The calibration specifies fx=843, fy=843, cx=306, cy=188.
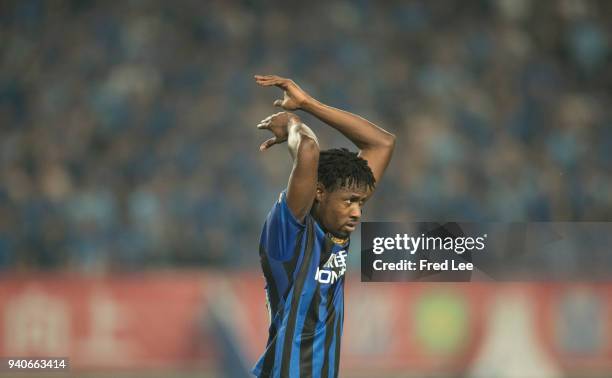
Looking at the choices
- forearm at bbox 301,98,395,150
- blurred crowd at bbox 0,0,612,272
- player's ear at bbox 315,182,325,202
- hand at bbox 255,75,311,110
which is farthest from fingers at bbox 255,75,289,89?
blurred crowd at bbox 0,0,612,272

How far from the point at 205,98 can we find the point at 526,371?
2.44m

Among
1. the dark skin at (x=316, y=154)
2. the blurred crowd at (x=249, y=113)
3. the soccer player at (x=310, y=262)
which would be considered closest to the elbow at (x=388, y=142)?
the dark skin at (x=316, y=154)

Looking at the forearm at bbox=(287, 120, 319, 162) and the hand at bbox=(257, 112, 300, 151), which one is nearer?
the forearm at bbox=(287, 120, 319, 162)

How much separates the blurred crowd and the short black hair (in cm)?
269

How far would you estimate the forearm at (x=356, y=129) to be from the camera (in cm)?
219

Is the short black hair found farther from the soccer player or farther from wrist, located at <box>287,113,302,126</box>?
wrist, located at <box>287,113,302,126</box>

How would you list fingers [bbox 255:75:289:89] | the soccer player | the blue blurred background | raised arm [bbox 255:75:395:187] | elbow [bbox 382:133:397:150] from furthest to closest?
the blue blurred background, elbow [bbox 382:133:397:150], raised arm [bbox 255:75:395:187], fingers [bbox 255:75:289:89], the soccer player

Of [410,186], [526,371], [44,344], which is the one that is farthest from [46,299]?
[526,371]

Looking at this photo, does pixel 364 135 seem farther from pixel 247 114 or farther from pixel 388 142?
pixel 247 114

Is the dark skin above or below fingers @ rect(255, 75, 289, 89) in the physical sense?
below

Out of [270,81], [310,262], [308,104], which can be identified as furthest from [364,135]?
[310,262]

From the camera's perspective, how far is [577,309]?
464cm

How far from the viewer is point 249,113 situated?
16.7 ft

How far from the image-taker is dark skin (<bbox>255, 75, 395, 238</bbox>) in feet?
6.06
